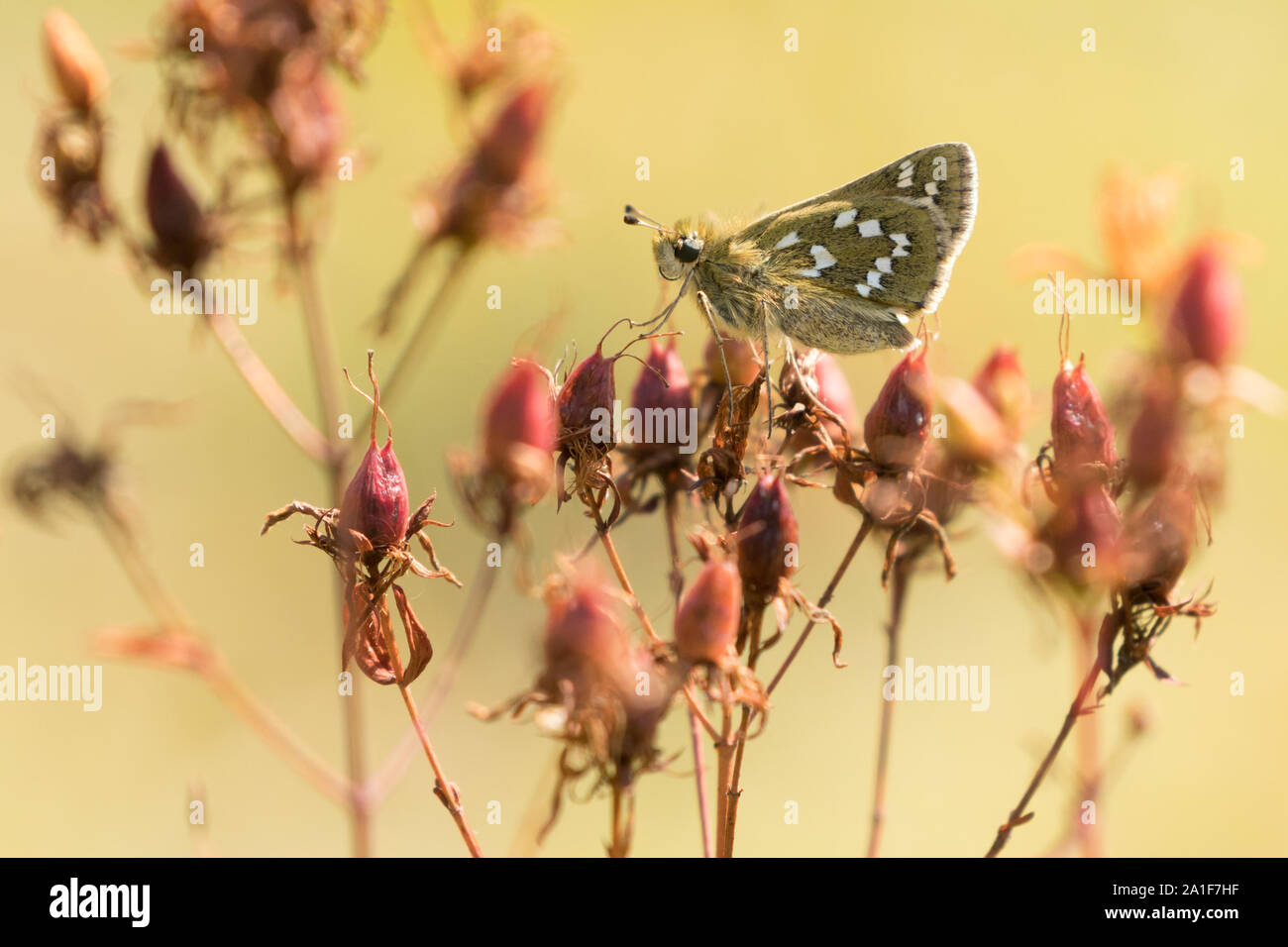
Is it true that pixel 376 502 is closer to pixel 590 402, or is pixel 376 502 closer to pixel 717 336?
pixel 590 402

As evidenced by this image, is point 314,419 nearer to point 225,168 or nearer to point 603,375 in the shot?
point 225,168

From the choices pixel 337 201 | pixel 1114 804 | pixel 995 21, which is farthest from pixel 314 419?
pixel 995 21

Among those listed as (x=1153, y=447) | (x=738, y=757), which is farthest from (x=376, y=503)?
(x=1153, y=447)

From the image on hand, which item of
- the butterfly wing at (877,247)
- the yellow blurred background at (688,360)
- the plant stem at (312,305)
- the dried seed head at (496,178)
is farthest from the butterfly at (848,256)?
the yellow blurred background at (688,360)

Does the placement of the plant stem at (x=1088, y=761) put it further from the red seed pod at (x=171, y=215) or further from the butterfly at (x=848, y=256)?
the red seed pod at (x=171, y=215)

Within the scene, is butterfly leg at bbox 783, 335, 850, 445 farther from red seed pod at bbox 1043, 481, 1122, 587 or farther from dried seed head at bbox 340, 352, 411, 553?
dried seed head at bbox 340, 352, 411, 553

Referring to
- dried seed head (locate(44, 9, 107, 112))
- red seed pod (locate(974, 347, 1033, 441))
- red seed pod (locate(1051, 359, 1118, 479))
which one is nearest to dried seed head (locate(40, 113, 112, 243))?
dried seed head (locate(44, 9, 107, 112))
